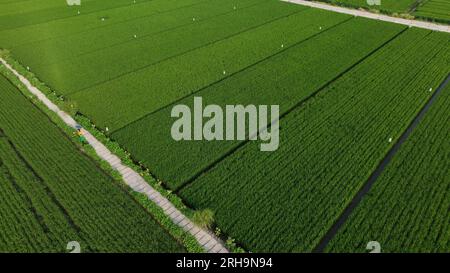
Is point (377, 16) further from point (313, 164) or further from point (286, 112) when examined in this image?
point (313, 164)

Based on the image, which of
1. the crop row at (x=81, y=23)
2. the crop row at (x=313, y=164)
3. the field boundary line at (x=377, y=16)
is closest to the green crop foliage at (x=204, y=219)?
the crop row at (x=313, y=164)

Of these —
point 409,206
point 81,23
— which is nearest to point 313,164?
point 409,206

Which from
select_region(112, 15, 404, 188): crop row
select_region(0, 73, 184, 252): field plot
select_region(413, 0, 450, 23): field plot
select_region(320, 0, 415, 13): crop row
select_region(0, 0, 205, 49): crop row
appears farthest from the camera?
select_region(320, 0, 415, 13): crop row

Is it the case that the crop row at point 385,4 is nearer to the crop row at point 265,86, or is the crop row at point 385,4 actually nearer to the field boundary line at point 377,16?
the field boundary line at point 377,16

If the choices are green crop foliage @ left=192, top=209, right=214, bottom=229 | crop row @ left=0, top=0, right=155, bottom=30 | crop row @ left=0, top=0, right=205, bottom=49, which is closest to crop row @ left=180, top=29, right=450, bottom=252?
green crop foliage @ left=192, top=209, right=214, bottom=229

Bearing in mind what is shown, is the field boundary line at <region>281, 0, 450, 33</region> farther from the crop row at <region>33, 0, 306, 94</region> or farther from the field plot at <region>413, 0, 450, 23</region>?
the crop row at <region>33, 0, 306, 94</region>
